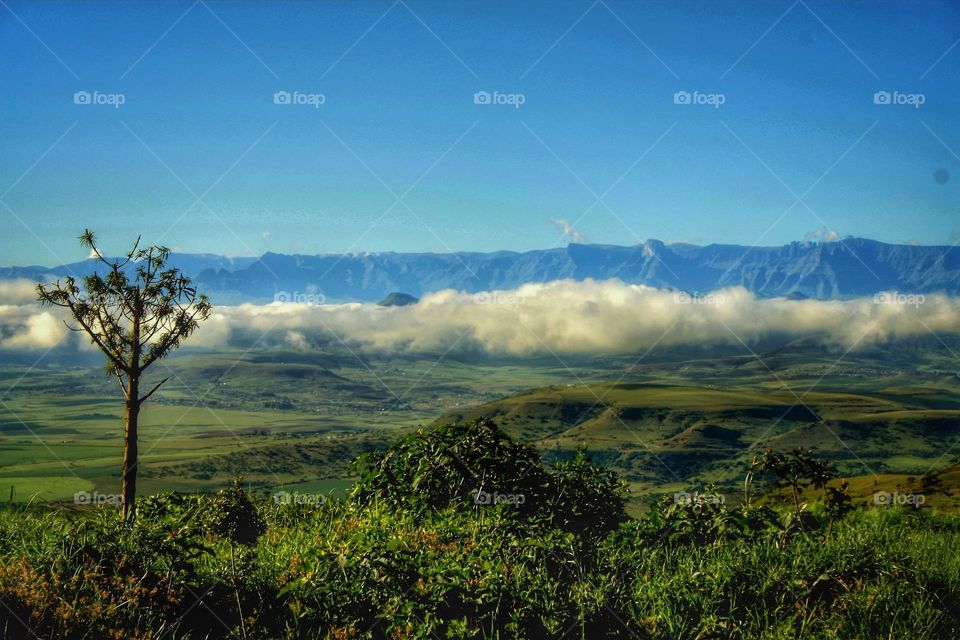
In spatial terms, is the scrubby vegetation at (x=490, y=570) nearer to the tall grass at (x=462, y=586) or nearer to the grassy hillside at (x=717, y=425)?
the tall grass at (x=462, y=586)

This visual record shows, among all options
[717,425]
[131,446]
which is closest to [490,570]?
[131,446]

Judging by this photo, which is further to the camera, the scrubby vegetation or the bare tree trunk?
the bare tree trunk

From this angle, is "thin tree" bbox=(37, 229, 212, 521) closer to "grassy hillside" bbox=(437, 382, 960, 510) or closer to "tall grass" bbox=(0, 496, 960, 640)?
"tall grass" bbox=(0, 496, 960, 640)

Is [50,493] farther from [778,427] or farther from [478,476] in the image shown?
[778,427]

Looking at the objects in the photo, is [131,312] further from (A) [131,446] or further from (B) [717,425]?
(B) [717,425]

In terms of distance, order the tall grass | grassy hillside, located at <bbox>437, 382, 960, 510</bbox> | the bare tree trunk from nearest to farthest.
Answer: the tall grass, the bare tree trunk, grassy hillside, located at <bbox>437, 382, 960, 510</bbox>

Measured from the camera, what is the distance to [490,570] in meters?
7.81

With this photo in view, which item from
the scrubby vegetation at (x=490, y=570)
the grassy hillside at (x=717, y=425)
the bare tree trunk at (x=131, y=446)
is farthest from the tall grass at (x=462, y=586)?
the grassy hillside at (x=717, y=425)

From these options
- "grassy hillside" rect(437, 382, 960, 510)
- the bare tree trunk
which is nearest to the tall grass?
the bare tree trunk

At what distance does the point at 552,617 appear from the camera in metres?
7.59

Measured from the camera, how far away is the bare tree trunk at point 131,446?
Answer: 43.9 feet

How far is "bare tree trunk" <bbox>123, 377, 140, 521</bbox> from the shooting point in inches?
527

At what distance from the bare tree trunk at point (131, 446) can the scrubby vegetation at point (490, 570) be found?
98.5 inches

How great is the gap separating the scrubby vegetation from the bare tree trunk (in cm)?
250
